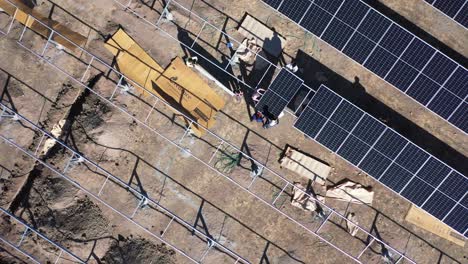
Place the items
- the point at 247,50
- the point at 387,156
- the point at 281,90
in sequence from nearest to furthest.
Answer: the point at 387,156
the point at 281,90
the point at 247,50

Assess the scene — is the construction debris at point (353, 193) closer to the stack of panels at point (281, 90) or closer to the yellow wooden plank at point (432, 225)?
the yellow wooden plank at point (432, 225)

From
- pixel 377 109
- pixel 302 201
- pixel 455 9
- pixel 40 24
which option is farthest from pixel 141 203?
pixel 455 9

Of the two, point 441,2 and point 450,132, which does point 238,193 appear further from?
point 441,2

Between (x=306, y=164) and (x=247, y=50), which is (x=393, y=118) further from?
(x=247, y=50)

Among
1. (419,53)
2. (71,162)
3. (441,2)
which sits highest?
(441,2)

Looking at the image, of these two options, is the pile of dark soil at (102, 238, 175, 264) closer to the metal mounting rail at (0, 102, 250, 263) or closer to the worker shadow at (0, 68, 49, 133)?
the metal mounting rail at (0, 102, 250, 263)

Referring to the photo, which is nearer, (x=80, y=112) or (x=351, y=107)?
Answer: (x=351, y=107)

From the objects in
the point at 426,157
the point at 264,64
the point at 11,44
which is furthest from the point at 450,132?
the point at 11,44

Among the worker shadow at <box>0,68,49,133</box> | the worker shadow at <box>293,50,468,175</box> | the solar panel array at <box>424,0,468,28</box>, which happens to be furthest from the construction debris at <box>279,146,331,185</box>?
the worker shadow at <box>0,68,49,133</box>
